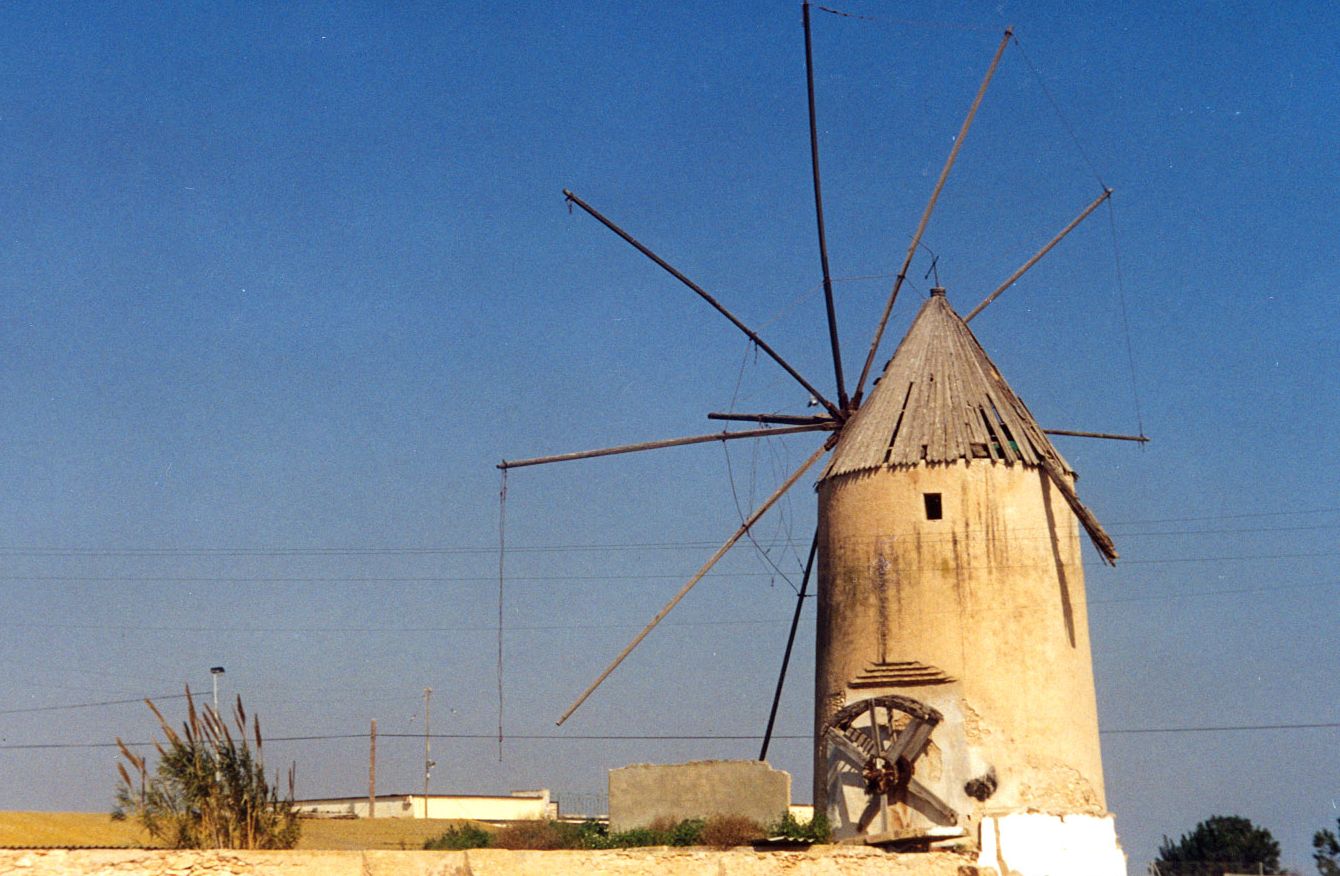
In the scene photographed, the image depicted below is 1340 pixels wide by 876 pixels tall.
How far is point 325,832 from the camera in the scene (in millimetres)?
20609

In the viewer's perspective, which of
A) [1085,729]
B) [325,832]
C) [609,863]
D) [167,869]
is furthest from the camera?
[325,832]

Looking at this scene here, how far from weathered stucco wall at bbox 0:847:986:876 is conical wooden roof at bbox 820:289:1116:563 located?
4529 millimetres

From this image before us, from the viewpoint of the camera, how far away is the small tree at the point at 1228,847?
Answer: 115 feet

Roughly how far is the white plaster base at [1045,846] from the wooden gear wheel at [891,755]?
47cm

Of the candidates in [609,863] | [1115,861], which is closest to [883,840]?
[1115,861]

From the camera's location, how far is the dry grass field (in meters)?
16.7

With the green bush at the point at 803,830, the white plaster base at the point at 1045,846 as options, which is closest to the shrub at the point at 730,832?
the green bush at the point at 803,830

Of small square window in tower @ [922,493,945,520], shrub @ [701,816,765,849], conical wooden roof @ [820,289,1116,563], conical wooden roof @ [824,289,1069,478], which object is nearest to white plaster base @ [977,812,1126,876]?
shrub @ [701,816,765,849]

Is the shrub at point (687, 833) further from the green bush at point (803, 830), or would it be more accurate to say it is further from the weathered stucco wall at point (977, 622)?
the weathered stucco wall at point (977, 622)

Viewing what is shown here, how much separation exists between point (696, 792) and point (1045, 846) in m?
3.75

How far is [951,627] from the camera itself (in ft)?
53.4

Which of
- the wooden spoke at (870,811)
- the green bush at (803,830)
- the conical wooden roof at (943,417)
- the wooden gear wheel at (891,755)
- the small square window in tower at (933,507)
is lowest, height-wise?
the green bush at (803,830)

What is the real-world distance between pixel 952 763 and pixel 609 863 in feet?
15.8

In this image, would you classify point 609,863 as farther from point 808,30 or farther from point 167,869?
point 808,30
